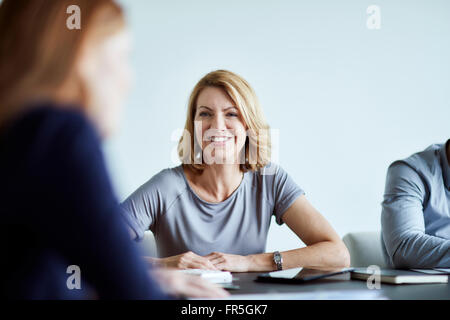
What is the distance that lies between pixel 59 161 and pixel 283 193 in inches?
51.8

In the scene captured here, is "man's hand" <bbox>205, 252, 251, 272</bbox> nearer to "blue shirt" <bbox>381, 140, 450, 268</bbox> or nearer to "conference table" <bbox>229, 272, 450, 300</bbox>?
"conference table" <bbox>229, 272, 450, 300</bbox>

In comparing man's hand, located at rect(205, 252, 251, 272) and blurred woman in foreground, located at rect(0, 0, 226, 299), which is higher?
blurred woman in foreground, located at rect(0, 0, 226, 299)

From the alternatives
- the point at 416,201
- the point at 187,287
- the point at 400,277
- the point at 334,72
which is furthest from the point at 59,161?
the point at 334,72

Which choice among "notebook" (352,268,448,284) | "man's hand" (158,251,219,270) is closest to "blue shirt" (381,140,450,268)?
"notebook" (352,268,448,284)

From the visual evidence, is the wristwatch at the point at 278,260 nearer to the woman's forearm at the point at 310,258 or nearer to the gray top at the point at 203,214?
the woman's forearm at the point at 310,258

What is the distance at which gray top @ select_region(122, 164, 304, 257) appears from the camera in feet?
5.50

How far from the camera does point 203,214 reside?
173cm

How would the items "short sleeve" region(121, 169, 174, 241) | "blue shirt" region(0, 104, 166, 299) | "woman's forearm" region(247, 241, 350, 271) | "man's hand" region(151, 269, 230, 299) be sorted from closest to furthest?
"blue shirt" region(0, 104, 166, 299) → "man's hand" region(151, 269, 230, 299) → "woman's forearm" region(247, 241, 350, 271) → "short sleeve" region(121, 169, 174, 241)

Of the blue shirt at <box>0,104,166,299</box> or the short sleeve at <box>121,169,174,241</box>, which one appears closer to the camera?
the blue shirt at <box>0,104,166,299</box>

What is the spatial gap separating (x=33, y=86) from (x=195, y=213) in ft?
4.02

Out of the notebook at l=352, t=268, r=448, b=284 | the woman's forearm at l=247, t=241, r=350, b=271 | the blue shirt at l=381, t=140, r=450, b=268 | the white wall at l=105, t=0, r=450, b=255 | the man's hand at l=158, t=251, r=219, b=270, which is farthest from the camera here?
the white wall at l=105, t=0, r=450, b=255

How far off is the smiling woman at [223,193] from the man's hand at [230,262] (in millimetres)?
244
